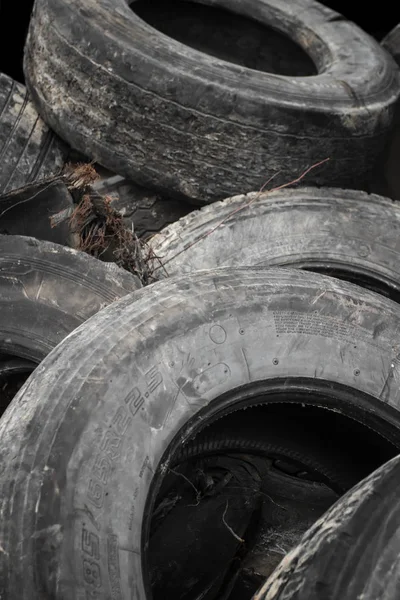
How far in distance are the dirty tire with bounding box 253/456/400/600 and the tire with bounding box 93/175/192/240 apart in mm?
1591

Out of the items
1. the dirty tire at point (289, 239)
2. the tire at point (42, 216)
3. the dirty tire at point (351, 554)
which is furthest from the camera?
the dirty tire at point (289, 239)

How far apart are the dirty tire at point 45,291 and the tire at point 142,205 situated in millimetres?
684

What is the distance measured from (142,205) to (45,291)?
833 millimetres

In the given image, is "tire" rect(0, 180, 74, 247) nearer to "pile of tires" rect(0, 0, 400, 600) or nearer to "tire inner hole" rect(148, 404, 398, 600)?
"pile of tires" rect(0, 0, 400, 600)

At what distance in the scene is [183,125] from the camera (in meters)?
2.38

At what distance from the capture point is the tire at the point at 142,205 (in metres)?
2.63

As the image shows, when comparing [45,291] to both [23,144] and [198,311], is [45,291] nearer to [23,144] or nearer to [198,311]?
[198,311]

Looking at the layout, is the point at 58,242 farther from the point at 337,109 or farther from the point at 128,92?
the point at 337,109

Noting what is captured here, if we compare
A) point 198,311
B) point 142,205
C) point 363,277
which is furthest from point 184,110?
point 198,311

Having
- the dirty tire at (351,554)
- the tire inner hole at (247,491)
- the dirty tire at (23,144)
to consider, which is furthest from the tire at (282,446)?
the dirty tire at (23,144)

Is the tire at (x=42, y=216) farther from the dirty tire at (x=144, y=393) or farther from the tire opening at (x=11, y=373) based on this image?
the dirty tire at (x=144, y=393)

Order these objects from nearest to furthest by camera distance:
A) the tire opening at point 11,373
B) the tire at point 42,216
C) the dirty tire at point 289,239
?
the tire opening at point 11,373 < the tire at point 42,216 < the dirty tire at point 289,239

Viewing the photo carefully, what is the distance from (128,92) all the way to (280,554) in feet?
5.05

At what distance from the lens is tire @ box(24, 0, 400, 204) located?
2.37 meters
